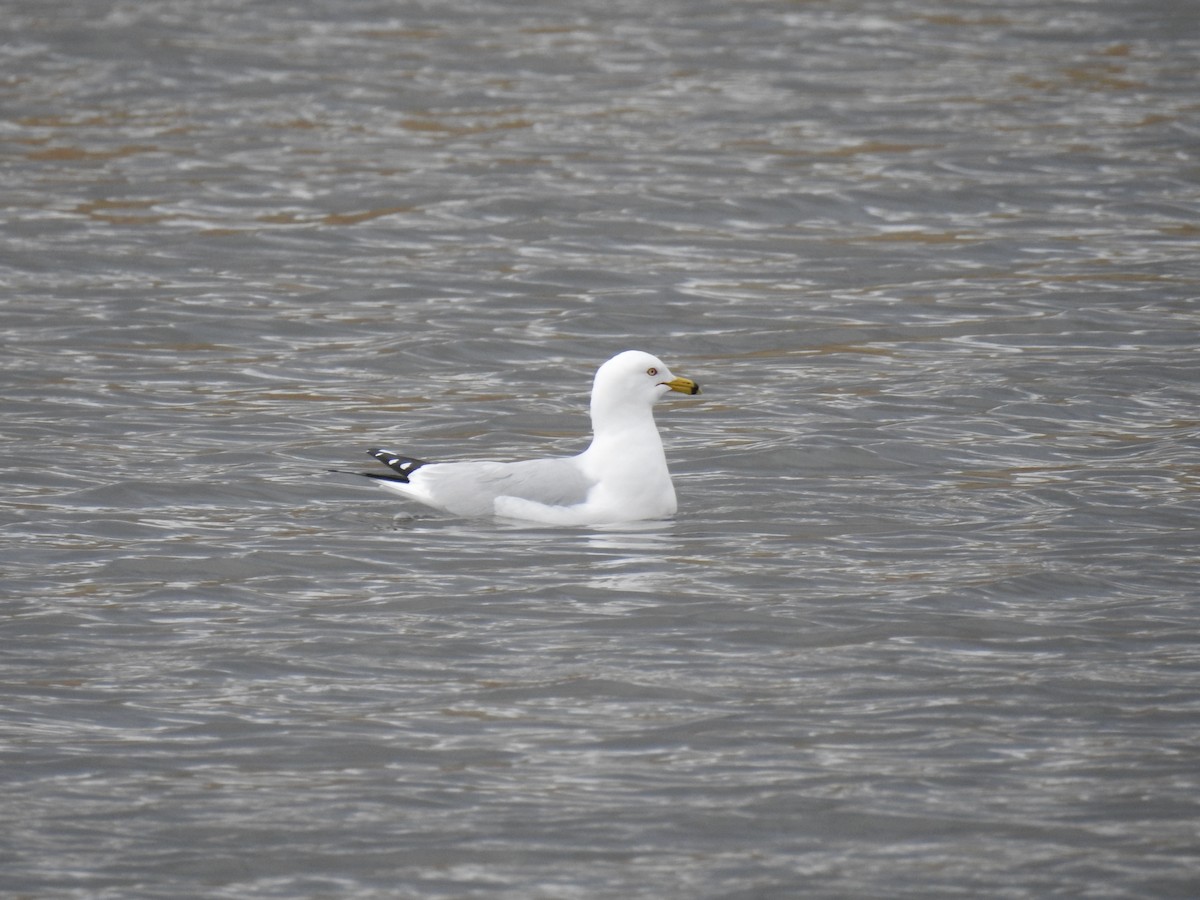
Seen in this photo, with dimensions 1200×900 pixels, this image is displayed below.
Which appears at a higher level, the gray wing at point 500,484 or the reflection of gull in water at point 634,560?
the gray wing at point 500,484

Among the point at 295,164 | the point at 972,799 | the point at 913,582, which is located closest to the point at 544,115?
the point at 295,164

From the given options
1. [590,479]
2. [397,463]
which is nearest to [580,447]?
[397,463]

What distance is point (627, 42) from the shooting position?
23.6m

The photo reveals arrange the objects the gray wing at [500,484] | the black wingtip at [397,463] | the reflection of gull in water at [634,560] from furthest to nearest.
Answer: the black wingtip at [397,463] → the gray wing at [500,484] → the reflection of gull in water at [634,560]

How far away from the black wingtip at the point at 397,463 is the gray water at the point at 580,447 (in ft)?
0.76

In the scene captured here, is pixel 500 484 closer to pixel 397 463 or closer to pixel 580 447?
pixel 397 463

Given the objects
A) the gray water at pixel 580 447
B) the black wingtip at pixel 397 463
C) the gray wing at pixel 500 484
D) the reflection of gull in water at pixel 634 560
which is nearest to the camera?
the gray water at pixel 580 447

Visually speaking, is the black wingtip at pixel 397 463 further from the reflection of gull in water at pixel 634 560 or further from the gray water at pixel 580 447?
the reflection of gull in water at pixel 634 560

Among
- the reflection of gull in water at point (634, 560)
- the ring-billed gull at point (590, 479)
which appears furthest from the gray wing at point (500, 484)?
the reflection of gull in water at point (634, 560)

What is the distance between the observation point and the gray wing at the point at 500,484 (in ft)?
31.4

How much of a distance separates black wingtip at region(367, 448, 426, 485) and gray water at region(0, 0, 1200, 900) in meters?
0.23

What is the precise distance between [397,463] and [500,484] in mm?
695

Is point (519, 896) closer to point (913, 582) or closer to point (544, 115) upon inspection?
point (913, 582)

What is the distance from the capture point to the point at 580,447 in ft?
37.2
